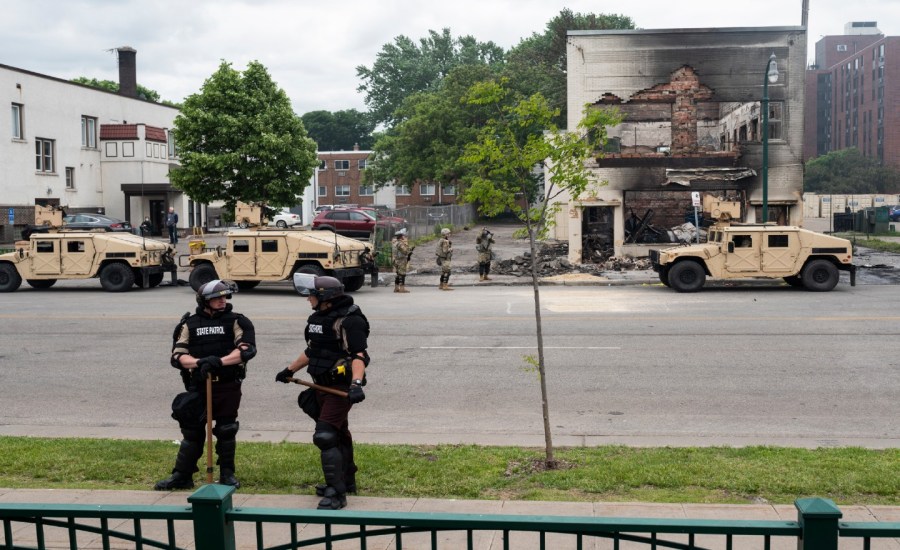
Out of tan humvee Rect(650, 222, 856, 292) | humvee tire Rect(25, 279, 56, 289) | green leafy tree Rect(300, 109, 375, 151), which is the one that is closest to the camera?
tan humvee Rect(650, 222, 856, 292)

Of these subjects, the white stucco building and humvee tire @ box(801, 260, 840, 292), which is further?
the white stucco building

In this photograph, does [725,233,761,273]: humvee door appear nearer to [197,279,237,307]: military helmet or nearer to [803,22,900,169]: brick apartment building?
[197,279,237,307]: military helmet

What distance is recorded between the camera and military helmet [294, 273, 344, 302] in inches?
299

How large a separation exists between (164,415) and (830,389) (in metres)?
8.29

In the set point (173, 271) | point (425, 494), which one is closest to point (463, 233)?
point (173, 271)

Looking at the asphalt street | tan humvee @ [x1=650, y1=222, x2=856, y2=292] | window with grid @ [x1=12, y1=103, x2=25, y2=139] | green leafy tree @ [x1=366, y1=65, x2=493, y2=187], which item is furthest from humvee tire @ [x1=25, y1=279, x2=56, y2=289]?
green leafy tree @ [x1=366, y1=65, x2=493, y2=187]

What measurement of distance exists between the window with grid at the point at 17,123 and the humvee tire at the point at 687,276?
33.8 m

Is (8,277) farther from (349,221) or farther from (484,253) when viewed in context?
(349,221)

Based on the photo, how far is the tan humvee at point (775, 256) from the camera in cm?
2372

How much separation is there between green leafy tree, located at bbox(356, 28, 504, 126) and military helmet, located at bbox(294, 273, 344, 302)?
93770 mm

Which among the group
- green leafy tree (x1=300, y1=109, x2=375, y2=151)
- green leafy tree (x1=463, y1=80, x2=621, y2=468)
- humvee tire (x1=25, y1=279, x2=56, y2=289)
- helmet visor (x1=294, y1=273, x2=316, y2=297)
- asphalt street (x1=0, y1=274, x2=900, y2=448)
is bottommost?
asphalt street (x1=0, y1=274, x2=900, y2=448)

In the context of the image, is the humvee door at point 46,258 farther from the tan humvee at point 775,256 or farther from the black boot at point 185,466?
the black boot at point 185,466

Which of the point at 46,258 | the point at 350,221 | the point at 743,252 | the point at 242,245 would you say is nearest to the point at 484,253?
the point at 242,245

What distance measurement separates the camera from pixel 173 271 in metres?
27.6
